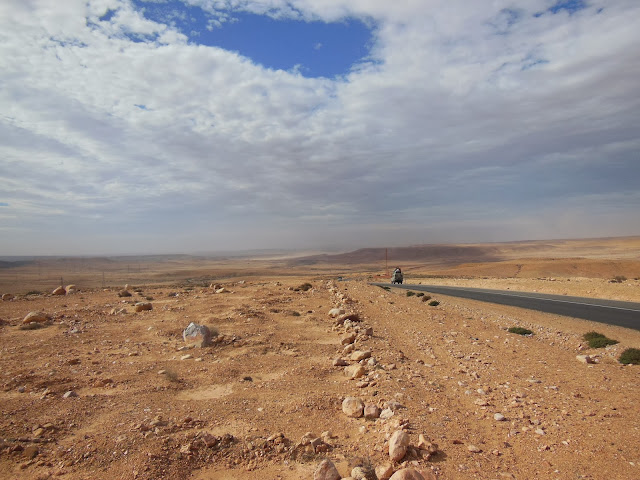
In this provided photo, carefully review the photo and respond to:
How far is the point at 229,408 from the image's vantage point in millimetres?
7605

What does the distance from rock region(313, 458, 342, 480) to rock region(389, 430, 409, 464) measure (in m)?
0.84

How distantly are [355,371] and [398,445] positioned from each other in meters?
4.02

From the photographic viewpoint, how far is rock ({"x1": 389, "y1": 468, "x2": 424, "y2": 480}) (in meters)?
4.48

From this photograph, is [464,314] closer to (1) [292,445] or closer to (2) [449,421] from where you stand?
(2) [449,421]

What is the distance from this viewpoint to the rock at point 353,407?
275 inches

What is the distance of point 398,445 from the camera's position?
5262 mm

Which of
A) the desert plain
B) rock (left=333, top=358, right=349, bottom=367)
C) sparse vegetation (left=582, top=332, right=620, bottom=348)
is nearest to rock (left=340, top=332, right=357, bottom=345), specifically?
the desert plain

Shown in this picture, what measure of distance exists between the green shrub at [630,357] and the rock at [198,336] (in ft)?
40.5

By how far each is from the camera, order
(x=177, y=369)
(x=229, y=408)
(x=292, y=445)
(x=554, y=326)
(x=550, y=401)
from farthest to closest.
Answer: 1. (x=554, y=326)
2. (x=177, y=369)
3. (x=229, y=408)
4. (x=550, y=401)
5. (x=292, y=445)

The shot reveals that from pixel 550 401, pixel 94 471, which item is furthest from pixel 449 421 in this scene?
pixel 94 471

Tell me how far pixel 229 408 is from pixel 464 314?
13.6 metres

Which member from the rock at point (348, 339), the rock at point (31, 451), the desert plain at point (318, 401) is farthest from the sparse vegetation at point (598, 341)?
the rock at point (31, 451)

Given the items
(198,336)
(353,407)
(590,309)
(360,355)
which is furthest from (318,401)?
(590,309)

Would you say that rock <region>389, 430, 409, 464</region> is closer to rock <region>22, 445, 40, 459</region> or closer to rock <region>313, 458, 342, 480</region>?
rock <region>313, 458, 342, 480</region>
